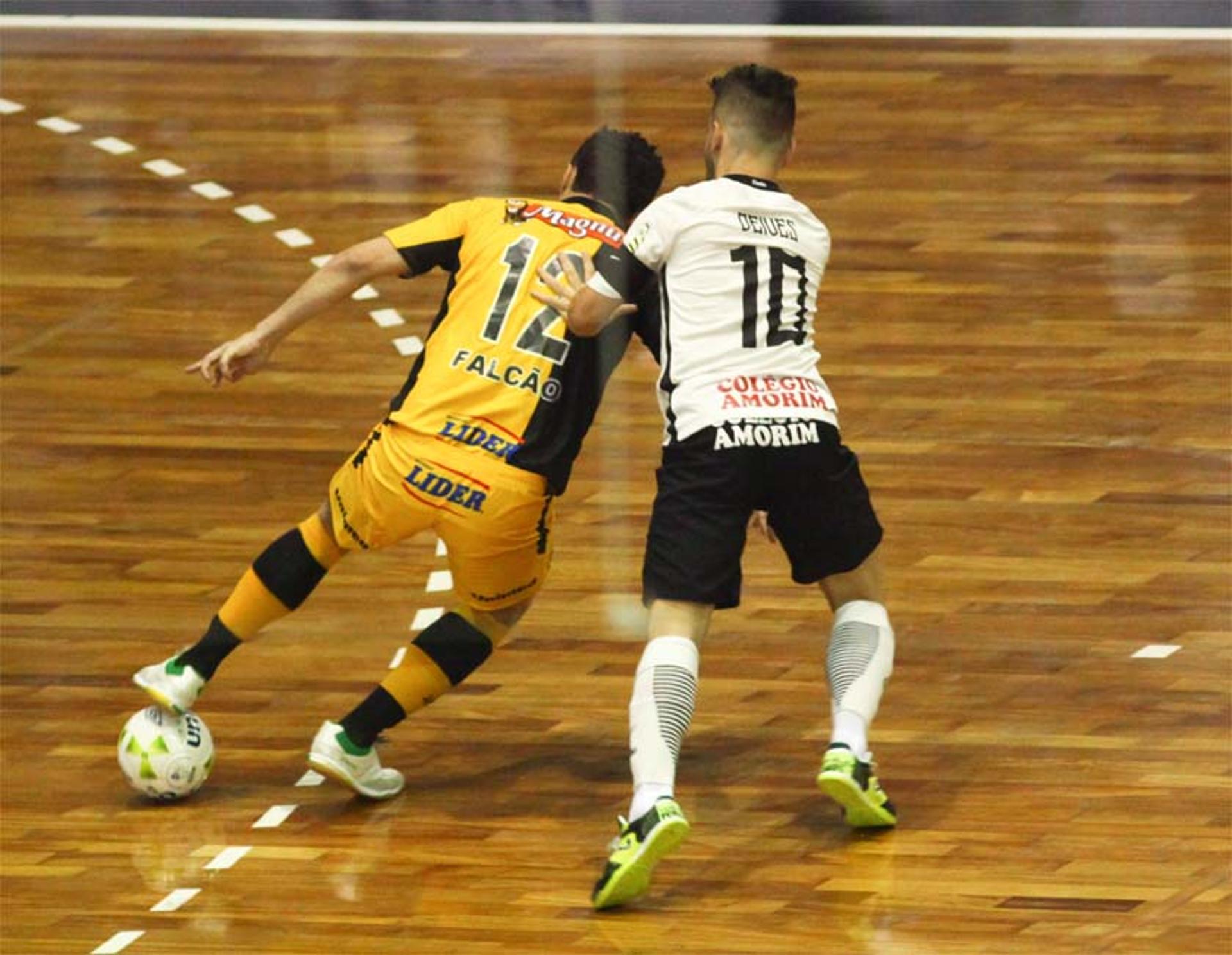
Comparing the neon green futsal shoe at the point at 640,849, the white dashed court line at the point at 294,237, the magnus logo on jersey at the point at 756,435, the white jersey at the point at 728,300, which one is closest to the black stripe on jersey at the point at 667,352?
the white jersey at the point at 728,300

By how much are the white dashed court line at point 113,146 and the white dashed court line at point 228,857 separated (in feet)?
15.7

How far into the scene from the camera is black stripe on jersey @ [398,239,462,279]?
16.9 ft

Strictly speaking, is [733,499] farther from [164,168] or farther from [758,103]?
[164,168]

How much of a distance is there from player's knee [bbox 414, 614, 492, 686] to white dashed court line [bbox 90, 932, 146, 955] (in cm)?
82

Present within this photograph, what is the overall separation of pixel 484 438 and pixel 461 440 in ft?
0.14

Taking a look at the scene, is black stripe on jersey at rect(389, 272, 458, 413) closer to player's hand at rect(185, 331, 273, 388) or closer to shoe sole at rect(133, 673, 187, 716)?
player's hand at rect(185, 331, 273, 388)

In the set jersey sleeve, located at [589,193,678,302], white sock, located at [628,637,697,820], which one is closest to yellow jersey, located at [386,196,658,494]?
jersey sleeve, located at [589,193,678,302]

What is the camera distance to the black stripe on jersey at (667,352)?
192 inches

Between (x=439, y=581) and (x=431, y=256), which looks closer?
(x=431, y=256)

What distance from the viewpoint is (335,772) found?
510 cm

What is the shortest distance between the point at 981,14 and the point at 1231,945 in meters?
6.72

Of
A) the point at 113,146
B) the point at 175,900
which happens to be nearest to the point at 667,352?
the point at 175,900

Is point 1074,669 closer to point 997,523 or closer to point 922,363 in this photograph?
point 997,523

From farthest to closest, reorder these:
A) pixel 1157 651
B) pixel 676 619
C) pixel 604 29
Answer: pixel 604 29, pixel 1157 651, pixel 676 619
